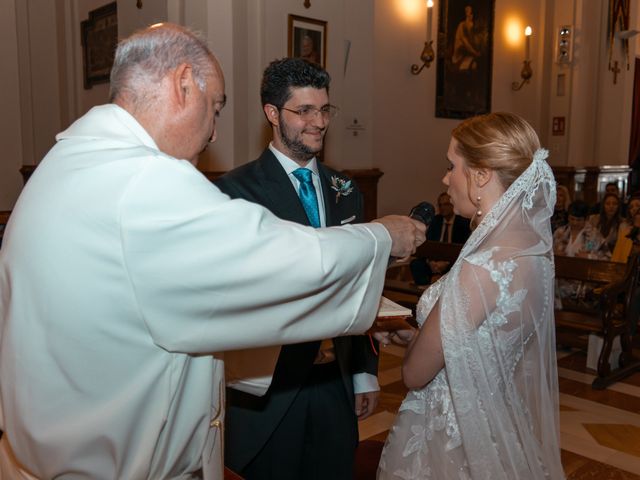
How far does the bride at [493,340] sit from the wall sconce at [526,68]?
30.1ft

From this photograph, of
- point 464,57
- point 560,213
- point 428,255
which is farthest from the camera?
point 464,57

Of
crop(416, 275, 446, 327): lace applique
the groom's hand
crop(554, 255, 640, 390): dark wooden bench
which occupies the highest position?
crop(416, 275, 446, 327): lace applique

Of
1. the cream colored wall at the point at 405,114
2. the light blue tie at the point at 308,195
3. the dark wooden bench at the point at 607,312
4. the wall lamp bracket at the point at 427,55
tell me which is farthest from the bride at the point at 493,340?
the wall lamp bracket at the point at 427,55

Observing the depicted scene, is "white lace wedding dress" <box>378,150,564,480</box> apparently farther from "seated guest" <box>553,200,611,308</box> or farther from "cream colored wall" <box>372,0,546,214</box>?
"cream colored wall" <box>372,0,546,214</box>

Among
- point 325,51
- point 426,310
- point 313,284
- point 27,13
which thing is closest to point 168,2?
point 325,51

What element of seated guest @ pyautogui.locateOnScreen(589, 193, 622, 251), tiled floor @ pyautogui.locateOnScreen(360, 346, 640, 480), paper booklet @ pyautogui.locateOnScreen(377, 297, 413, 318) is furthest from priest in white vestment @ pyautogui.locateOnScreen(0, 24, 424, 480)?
seated guest @ pyautogui.locateOnScreen(589, 193, 622, 251)

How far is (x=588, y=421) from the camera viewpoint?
426 cm

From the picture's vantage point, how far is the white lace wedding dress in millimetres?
1850

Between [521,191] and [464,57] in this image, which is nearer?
[521,191]

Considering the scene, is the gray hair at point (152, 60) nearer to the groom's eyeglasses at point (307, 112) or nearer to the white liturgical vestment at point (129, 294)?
the white liturgical vestment at point (129, 294)

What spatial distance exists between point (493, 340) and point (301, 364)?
0.68m

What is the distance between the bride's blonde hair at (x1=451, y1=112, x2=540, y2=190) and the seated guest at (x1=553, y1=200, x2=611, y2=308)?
4006 mm

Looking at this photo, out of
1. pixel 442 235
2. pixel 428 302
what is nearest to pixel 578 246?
pixel 442 235

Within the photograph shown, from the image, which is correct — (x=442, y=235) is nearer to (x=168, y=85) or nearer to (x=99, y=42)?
(x=99, y=42)
